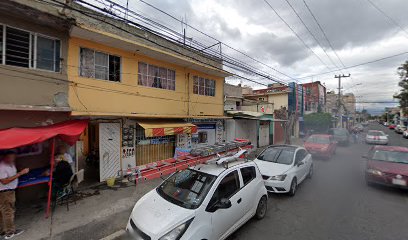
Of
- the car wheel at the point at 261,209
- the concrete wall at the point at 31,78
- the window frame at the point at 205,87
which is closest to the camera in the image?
the car wheel at the point at 261,209

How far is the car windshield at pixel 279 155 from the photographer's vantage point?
7.51m

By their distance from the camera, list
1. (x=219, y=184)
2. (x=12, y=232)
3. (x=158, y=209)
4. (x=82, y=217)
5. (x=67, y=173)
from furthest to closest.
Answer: (x=67, y=173)
(x=82, y=217)
(x=12, y=232)
(x=219, y=184)
(x=158, y=209)

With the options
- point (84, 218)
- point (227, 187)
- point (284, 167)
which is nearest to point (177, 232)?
point (227, 187)

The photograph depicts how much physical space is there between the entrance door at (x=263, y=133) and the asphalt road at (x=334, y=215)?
35.8 feet

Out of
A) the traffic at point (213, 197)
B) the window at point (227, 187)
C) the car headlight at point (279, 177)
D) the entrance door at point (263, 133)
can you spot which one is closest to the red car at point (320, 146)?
the entrance door at point (263, 133)

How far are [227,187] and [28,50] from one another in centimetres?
753

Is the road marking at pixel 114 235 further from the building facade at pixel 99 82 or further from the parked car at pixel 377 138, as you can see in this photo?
the parked car at pixel 377 138

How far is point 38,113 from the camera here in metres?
6.39

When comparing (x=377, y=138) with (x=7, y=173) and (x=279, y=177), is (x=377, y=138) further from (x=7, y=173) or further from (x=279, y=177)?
(x=7, y=173)

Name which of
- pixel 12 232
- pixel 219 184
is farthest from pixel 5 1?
pixel 219 184

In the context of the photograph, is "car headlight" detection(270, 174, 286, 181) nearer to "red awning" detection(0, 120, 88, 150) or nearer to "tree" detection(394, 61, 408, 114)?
"red awning" detection(0, 120, 88, 150)

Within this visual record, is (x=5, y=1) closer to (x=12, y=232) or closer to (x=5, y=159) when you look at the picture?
(x=5, y=159)

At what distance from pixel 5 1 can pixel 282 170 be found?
961 centimetres

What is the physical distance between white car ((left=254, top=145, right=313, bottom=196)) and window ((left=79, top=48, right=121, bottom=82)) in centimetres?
716
